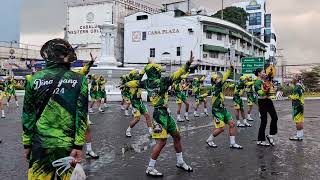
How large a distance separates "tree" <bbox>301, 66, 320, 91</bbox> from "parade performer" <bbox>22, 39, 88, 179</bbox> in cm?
3867

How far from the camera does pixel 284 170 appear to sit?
8039 mm

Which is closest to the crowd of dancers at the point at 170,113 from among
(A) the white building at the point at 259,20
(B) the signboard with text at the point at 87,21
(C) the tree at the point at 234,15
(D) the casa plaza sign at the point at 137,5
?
(B) the signboard with text at the point at 87,21

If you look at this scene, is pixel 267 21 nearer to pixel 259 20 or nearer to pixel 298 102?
pixel 259 20

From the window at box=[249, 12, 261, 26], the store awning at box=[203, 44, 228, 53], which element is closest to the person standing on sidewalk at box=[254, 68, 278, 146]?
the store awning at box=[203, 44, 228, 53]

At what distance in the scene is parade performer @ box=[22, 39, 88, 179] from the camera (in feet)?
13.0

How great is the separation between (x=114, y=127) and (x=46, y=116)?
11.1 meters

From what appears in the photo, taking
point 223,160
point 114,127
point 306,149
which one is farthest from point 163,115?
point 114,127

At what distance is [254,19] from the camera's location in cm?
9406

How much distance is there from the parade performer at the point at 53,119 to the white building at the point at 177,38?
181 feet

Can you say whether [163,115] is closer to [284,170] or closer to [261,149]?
[284,170]

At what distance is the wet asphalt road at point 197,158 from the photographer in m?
7.66

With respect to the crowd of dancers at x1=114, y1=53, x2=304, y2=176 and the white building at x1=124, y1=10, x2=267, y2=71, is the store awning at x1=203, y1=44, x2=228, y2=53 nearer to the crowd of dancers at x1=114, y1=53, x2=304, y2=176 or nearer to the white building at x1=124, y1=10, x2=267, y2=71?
the white building at x1=124, y1=10, x2=267, y2=71

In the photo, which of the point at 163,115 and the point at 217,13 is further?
the point at 217,13

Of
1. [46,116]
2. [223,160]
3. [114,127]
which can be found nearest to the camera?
[46,116]
